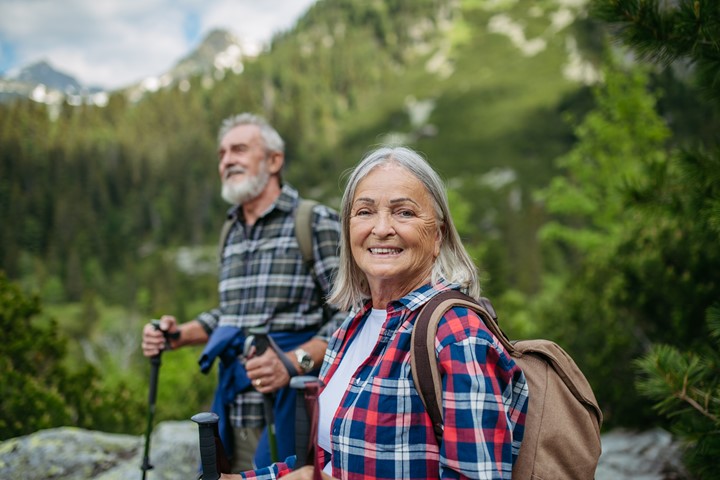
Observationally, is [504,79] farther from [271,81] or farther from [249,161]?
[249,161]

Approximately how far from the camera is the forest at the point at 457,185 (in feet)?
11.4

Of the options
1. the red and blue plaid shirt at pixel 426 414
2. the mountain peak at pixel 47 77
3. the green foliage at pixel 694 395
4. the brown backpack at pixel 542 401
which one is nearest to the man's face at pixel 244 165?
the red and blue plaid shirt at pixel 426 414

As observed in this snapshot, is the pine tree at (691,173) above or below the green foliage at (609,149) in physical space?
below

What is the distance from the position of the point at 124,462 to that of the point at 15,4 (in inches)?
287

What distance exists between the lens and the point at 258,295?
3.15m

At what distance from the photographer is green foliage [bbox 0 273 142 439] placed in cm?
438

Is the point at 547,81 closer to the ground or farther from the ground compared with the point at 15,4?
farther from the ground

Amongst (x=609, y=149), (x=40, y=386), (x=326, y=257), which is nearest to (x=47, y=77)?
(x=40, y=386)

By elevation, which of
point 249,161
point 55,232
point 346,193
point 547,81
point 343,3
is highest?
point 343,3

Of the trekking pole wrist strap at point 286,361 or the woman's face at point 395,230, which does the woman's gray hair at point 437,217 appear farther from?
the trekking pole wrist strap at point 286,361

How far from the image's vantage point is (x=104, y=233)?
68.9 meters

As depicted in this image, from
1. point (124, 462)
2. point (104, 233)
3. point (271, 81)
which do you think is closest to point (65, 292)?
point (104, 233)

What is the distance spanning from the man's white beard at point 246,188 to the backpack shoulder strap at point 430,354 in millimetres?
1976

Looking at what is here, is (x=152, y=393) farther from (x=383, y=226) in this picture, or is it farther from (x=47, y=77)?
(x=47, y=77)
